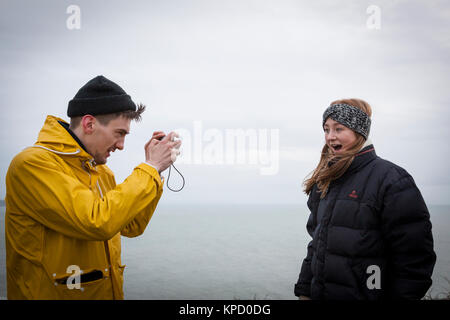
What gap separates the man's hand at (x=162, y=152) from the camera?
1.97 metres

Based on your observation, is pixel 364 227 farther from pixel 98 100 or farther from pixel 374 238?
pixel 98 100

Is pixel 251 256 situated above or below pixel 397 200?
below

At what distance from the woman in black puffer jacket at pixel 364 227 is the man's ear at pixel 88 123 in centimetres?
161

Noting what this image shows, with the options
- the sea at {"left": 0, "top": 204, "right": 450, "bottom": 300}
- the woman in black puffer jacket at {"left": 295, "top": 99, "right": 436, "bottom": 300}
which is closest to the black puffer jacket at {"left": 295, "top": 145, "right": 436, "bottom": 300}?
the woman in black puffer jacket at {"left": 295, "top": 99, "right": 436, "bottom": 300}

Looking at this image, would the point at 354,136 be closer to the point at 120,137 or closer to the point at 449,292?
the point at 120,137

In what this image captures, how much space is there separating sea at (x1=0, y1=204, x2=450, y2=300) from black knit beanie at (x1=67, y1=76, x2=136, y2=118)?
31.6 metres

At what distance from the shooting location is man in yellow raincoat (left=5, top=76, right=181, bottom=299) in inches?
65.8

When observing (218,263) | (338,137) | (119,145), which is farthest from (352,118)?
(218,263)

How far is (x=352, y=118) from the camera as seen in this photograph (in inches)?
89.5

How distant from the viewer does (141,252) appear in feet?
281

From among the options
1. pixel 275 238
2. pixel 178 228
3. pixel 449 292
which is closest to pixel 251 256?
pixel 275 238

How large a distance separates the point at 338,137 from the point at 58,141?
6.10ft

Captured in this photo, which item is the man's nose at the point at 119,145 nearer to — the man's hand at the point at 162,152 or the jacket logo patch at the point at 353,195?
the man's hand at the point at 162,152
